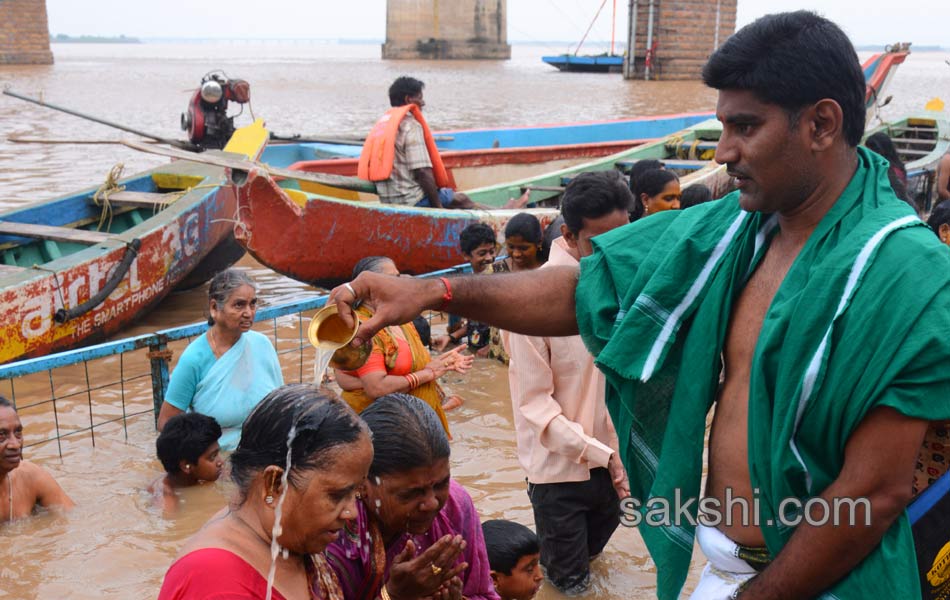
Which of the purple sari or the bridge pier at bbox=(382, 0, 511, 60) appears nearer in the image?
the purple sari

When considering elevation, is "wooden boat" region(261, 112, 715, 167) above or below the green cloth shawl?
below

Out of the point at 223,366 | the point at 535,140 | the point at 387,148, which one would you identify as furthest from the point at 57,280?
the point at 535,140

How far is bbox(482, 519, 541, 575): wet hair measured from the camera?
3.16 m

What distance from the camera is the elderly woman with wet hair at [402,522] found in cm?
221

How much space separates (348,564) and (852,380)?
1.20 metres

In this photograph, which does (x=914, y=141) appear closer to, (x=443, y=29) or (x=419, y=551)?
(x=419, y=551)

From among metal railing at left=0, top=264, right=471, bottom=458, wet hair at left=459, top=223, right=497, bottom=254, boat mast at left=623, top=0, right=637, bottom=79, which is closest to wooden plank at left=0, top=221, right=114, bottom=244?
metal railing at left=0, top=264, right=471, bottom=458

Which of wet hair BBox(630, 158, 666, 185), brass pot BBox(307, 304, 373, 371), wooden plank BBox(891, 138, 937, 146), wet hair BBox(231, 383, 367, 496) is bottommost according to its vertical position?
wooden plank BBox(891, 138, 937, 146)

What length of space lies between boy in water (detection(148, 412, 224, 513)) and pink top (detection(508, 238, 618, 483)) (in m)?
1.86

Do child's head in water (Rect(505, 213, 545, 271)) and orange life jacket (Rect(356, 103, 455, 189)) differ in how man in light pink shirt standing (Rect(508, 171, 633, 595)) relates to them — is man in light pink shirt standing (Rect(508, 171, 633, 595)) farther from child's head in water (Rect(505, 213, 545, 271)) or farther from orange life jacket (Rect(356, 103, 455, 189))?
orange life jacket (Rect(356, 103, 455, 189))

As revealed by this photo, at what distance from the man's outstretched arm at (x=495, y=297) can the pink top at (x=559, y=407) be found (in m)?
1.06

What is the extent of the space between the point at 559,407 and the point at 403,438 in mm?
1193

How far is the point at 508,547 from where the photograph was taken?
3.17 m

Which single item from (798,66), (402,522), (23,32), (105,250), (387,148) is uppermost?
(23,32)
